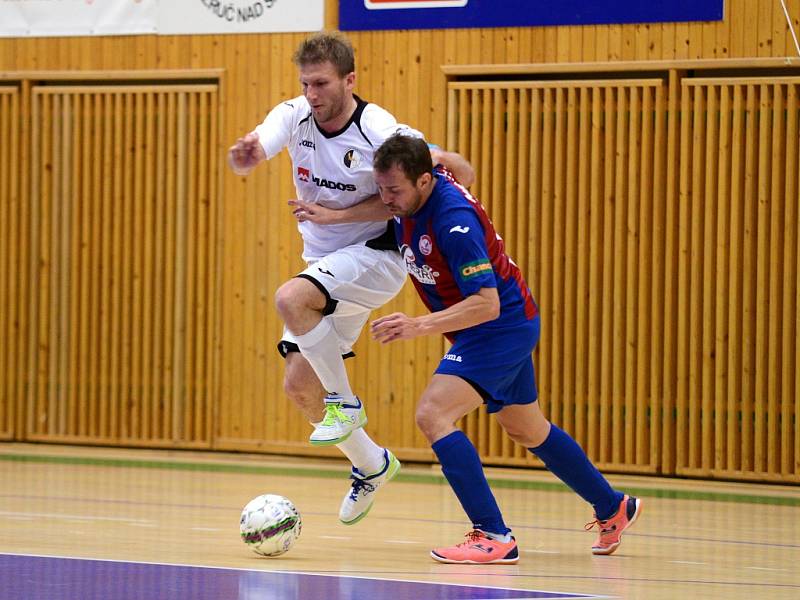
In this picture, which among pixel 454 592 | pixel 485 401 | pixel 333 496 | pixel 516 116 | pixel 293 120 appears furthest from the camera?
pixel 516 116

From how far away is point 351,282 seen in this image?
5.73 meters

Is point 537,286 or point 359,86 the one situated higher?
point 359,86

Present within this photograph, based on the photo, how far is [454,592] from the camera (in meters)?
4.39

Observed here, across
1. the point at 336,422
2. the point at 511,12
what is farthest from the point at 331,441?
the point at 511,12

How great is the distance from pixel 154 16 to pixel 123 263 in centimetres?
179

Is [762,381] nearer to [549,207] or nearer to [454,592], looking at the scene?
[549,207]

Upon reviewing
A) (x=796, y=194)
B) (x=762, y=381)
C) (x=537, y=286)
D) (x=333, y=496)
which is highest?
(x=796, y=194)

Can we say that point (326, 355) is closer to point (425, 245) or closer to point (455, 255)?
point (425, 245)

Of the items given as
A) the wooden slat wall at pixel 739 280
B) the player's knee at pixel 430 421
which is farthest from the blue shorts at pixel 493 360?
the wooden slat wall at pixel 739 280

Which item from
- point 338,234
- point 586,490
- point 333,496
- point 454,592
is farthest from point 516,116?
point 454,592

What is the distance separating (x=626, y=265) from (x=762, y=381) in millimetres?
1124

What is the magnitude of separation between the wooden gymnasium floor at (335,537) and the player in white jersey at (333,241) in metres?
0.54

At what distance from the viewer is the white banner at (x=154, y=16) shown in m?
9.67

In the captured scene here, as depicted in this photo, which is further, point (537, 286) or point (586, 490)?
point (537, 286)
